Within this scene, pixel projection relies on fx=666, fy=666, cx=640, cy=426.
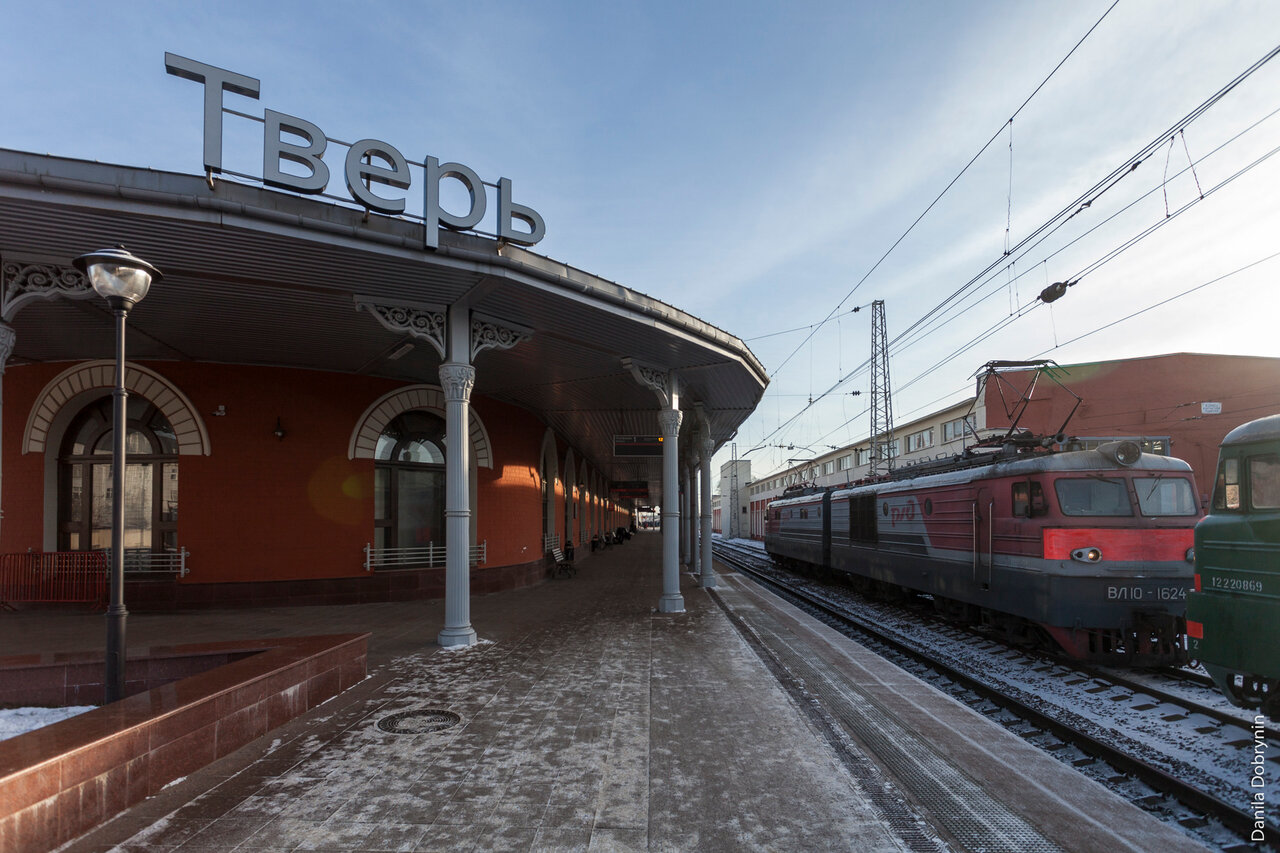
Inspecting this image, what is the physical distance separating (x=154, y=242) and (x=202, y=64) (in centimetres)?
185

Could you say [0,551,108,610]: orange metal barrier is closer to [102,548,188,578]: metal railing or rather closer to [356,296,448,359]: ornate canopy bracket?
[102,548,188,578]: metal railing

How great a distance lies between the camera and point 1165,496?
820cm

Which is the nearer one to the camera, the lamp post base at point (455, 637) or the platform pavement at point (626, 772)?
the platform pavement at point (626, 772)

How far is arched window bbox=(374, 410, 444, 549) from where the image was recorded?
44.2ft

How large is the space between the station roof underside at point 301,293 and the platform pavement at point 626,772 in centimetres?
458

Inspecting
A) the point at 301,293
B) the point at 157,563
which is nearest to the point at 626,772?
the point at 301,293

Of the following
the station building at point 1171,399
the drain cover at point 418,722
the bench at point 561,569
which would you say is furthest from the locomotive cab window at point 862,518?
the station building at point 1171,399

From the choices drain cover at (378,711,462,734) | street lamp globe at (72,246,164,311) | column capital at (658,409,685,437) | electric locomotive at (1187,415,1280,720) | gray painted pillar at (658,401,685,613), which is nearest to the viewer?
electric locomotive at (1187,415,1280,720)

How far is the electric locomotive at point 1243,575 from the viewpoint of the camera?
184 inches

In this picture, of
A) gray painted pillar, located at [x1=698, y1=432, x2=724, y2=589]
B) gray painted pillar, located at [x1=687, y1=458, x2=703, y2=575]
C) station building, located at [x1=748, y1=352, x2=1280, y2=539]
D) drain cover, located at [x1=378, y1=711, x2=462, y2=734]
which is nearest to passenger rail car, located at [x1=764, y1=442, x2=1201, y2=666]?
gray painted pillar, located at [x1=698, y1=432, x2=724, y2=589]

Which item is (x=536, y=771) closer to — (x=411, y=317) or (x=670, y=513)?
(x=411, y=317)

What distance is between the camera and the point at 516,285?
8.30 metres

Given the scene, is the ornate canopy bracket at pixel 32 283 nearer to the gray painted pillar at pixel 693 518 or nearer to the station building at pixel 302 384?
the station building at pixel 302 384

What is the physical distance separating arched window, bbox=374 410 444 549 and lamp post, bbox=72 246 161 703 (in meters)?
8.30
